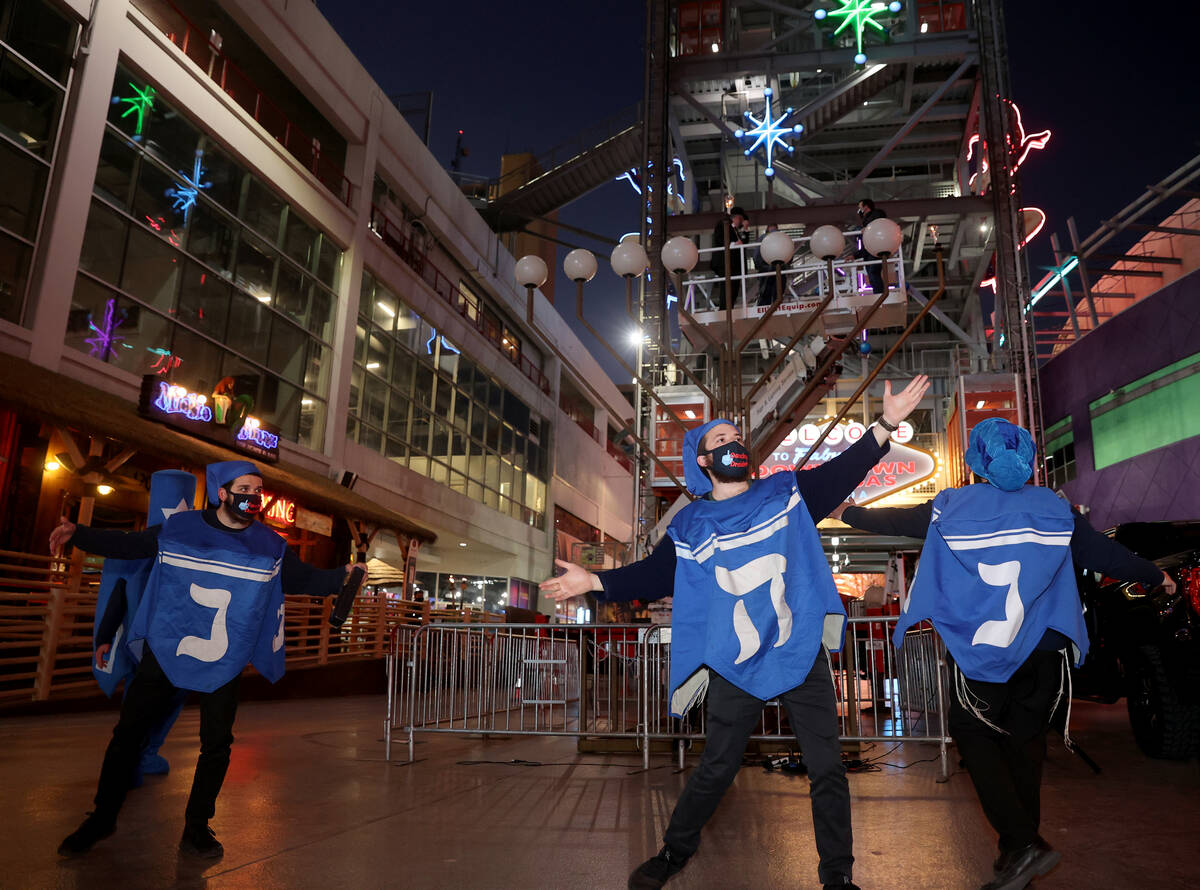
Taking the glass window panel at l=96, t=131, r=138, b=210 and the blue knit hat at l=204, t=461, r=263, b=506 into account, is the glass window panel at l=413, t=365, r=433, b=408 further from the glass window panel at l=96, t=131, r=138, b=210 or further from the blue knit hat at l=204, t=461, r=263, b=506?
the blue knit hat at l=204, t=461, r=263, b=506

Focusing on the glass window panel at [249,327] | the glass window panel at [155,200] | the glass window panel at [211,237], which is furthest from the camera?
the glass window panel at [249,327]

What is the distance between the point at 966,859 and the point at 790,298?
1241cm

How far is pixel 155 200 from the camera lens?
14.8 meters

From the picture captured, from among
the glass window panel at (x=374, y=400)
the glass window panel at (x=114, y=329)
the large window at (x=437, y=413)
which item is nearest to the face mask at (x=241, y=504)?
the glass window panel at (x=114, y=329)

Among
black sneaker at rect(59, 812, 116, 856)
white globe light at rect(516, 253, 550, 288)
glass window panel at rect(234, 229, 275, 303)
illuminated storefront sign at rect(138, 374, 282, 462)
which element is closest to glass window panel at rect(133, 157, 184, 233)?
glass window panel at rect(234, 229, 275, 303)

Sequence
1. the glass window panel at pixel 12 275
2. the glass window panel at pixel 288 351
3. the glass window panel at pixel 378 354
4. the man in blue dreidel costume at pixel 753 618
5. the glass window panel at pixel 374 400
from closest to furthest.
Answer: the man in blue dreidel costume at pixel 753 618 → the glass window panel at pixel 12 275 → the glass window panel at pixel 288 351 → the glass window panel at pixel 374 400 → the glass window panel at pixel 378 354

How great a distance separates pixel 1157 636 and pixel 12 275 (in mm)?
13557

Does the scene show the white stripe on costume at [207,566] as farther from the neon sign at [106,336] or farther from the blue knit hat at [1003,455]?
the neon sign at [106,336]

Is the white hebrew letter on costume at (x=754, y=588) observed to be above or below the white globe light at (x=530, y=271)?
below

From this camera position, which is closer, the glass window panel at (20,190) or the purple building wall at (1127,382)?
the glass window panel at (20,190)

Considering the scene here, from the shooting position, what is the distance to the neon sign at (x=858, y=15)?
19156mm

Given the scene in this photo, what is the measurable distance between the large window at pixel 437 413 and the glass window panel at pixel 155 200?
616 centimetres

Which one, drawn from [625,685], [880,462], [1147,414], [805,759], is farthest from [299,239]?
[1147,414]

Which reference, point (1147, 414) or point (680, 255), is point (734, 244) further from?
point (1147, 414)
